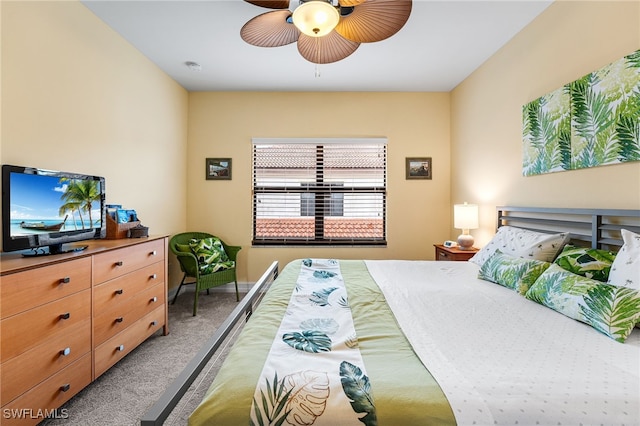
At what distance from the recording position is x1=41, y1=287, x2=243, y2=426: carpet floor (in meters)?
1.68

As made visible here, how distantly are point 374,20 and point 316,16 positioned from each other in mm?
387

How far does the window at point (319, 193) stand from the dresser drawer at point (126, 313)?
158cm

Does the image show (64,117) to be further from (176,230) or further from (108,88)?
(176,230)

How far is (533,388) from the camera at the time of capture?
2.84 ft

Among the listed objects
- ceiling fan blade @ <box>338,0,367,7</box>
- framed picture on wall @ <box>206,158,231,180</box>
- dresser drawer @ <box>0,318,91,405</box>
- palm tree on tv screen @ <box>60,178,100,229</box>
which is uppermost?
ceiling fan blade @ <box>338,0,367,7</box>

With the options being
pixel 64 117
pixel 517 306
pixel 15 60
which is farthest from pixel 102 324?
pixel 517 306

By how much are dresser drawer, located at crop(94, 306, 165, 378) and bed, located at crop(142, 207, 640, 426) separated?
114cm

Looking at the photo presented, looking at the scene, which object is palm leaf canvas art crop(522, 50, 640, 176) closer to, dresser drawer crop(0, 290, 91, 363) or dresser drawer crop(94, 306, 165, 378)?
dresser drawer crop(0, 290, 91, 363)

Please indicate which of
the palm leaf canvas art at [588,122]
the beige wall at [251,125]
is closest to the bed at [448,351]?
the palm leaf canvas art at [588,122]

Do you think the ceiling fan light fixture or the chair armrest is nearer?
the ceiling fan light fixture

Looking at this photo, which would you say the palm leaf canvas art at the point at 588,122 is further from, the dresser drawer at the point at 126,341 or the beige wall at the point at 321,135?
the dresser drawer at the point at 126,341

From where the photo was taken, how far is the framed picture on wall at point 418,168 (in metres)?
3.98

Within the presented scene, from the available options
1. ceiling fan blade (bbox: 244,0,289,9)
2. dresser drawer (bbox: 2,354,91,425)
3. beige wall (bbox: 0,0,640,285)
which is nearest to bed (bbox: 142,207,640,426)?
beige wall (bbox: 0,0,640,285)

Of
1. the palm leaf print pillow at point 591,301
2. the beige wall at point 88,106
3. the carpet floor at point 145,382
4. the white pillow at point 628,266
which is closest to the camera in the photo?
the palm leaf print pillow at point 591,301
